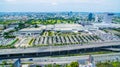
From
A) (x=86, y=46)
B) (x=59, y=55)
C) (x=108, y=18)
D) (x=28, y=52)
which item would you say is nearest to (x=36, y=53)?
(x=28, y=52)

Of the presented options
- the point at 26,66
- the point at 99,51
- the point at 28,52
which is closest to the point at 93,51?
the point at 99,51

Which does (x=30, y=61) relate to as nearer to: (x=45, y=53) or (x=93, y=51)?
(x=45, y=53)

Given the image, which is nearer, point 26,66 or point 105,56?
point 26,66

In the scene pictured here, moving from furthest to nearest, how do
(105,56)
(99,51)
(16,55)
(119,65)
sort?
(99,51) < (16,55) < (105,56) < (119,65)

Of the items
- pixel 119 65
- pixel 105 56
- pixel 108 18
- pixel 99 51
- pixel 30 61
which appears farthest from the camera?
pixel 108 18

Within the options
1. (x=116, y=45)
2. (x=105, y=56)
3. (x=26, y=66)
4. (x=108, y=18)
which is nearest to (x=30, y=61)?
(x=26, y=66)

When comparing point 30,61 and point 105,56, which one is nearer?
point 30,61

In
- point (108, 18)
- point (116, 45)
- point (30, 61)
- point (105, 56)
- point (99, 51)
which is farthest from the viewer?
point (108, 18)

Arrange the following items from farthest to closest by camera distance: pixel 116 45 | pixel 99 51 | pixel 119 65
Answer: pixel 116 45 → pixel 99 51 → pixel 119 65

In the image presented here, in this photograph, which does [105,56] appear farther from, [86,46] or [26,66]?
[26,66]
